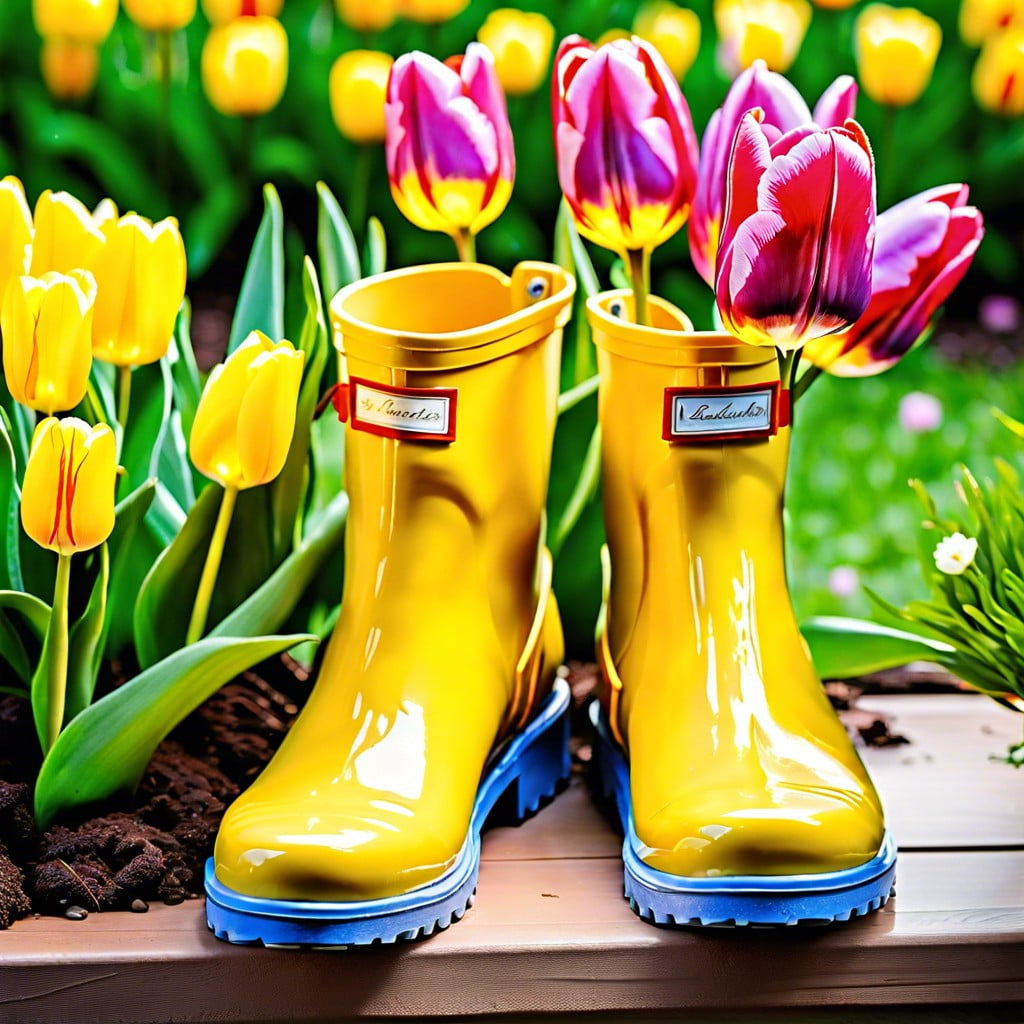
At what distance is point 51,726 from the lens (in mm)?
976

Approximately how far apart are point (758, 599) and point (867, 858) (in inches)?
7.3

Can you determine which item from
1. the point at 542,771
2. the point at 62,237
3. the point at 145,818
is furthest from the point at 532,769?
the point at 62,237

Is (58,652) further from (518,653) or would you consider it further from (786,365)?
(786,365)

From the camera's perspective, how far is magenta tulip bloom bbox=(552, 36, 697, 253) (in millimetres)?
939

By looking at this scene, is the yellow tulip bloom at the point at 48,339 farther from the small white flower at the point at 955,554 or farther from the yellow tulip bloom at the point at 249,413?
the small white flower at the point at 955,554

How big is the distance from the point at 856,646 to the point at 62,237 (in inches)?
26.1

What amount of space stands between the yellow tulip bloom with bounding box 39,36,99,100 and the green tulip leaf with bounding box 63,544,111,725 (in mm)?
1152

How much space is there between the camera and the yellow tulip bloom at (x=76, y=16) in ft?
5.57

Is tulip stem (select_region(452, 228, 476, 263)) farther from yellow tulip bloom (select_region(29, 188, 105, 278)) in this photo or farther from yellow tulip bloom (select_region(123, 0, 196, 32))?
yellow tulip bloom (select_region(123, 0, 196, 32))

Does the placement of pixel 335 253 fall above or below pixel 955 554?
above

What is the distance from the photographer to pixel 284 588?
1.05 metres

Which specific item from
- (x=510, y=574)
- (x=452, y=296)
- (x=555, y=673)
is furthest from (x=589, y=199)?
(x=555, y=673)

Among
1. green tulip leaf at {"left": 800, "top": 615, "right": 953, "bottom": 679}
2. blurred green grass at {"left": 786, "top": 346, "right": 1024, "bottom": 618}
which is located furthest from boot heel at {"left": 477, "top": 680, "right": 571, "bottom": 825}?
blurred green grass at {"left": 786, "top": 346, "right": 1024, "bottom": 618}

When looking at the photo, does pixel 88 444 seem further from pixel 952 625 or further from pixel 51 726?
pixel 952 625
